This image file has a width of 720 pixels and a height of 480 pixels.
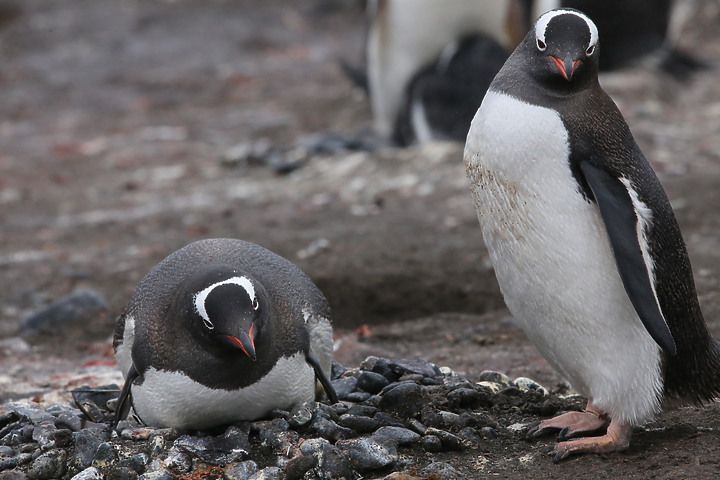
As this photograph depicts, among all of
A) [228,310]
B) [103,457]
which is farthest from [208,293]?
[103,457]

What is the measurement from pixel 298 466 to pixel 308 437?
215mm

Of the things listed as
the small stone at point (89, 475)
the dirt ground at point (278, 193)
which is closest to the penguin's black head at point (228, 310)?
the small stone at point (89, 475)

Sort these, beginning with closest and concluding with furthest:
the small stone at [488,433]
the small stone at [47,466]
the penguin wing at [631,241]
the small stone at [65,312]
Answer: the penguin wing at [631,241] < the small stone at [47,466] < the small stone at [488,433] < the small stone at [65,312]

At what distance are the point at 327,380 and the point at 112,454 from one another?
0.76m

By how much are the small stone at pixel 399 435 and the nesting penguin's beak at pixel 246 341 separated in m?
0.49

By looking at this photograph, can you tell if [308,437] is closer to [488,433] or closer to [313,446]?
[313,446]

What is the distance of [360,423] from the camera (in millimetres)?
3346

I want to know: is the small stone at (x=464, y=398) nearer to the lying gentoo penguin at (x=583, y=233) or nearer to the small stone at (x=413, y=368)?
the small stone at (x=413, y=368)

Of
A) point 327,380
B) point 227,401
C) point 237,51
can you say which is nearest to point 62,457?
point 227,401

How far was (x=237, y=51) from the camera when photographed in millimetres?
13992

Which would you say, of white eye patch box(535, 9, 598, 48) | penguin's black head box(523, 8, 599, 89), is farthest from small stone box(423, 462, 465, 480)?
white eye patch box(535, 9, 598, 48)

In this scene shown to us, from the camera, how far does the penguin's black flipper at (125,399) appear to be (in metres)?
3.50

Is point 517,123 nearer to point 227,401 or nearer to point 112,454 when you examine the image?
point 227,401

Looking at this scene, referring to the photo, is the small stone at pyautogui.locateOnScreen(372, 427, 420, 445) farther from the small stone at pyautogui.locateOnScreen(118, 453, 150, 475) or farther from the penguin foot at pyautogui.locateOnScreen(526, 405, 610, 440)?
the small stone at pyautogui.locateOnScreen(118, 453, 150, 475)
